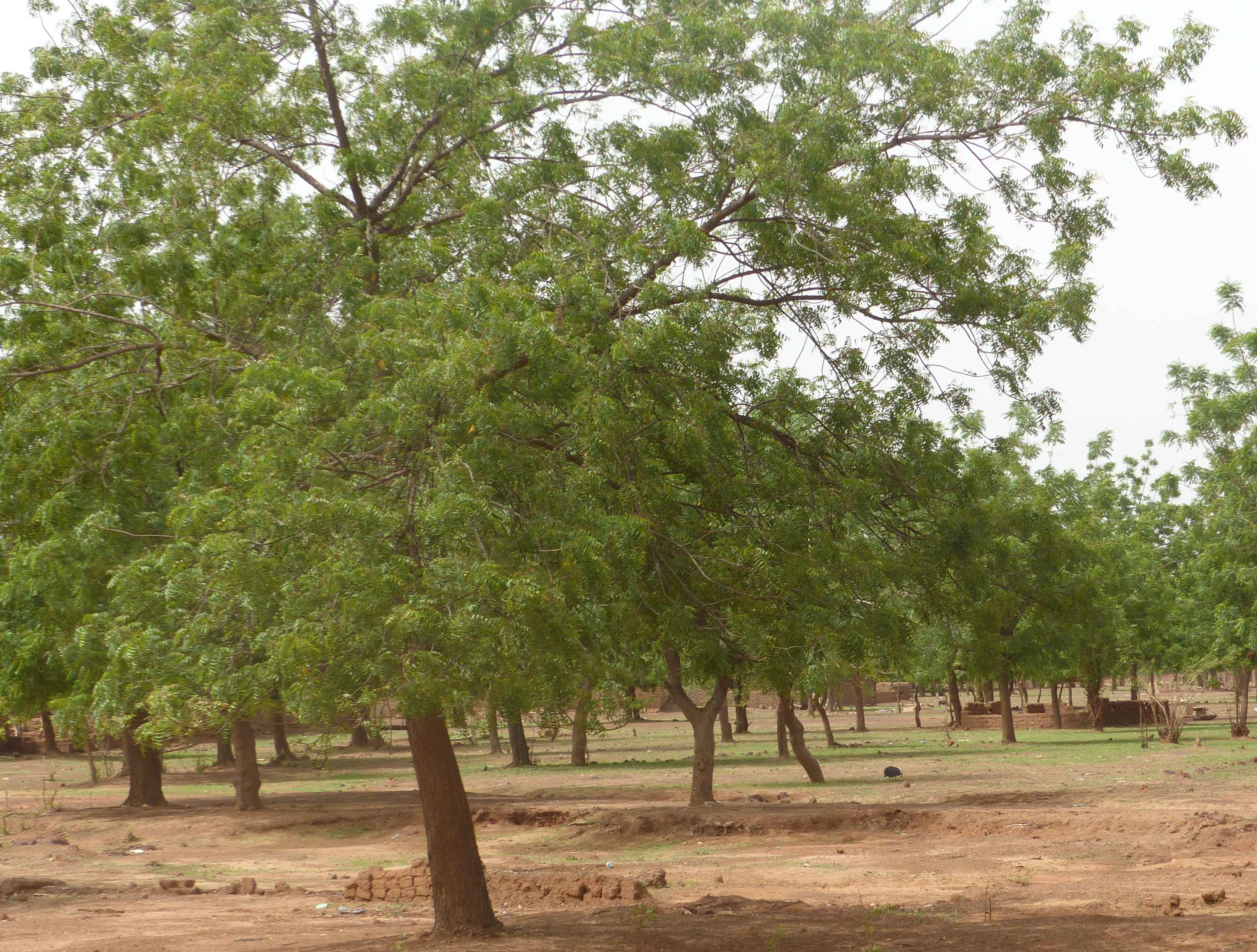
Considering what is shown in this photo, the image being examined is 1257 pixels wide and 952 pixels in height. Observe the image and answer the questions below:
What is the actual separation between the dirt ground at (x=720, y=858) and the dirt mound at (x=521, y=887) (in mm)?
51

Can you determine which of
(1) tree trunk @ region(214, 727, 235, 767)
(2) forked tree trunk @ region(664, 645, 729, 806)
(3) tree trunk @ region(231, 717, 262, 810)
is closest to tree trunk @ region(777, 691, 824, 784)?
(2) forked tree trunk @ region(664, 645, 729, 806)

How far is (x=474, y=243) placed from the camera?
10.8 metres

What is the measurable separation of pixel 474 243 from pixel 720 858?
11229 mm

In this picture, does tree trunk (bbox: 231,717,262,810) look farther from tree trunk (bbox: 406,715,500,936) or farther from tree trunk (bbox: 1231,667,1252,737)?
tree trunk (bbox: 1231,667,1252,737)

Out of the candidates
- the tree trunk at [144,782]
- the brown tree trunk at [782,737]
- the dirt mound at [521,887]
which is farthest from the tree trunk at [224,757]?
the dirt mound at [521,887]

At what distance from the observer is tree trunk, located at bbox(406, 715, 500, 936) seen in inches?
463

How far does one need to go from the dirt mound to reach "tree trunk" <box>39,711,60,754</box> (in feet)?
112

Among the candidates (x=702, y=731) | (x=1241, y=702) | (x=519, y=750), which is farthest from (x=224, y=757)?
(x=1241, y=702)

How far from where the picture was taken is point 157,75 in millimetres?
11516

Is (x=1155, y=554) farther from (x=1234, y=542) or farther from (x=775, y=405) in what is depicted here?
(x=775, y=405)

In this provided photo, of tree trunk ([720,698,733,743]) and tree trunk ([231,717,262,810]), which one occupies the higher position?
tree trunk ([231,717,262,810])

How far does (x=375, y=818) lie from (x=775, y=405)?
53.6 feet

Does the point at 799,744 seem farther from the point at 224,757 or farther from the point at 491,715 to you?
the point at 224,757

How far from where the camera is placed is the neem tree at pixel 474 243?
27.4 ft
